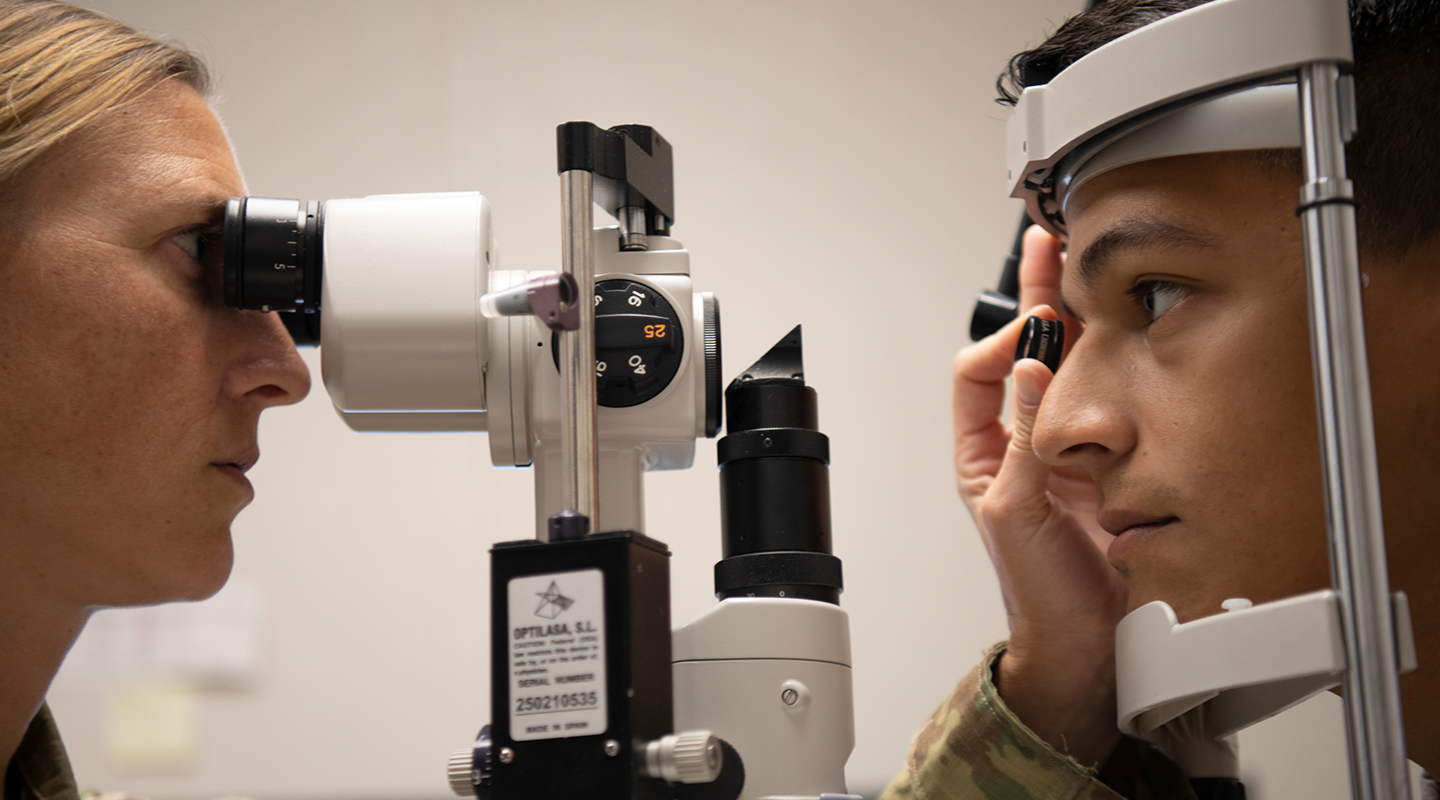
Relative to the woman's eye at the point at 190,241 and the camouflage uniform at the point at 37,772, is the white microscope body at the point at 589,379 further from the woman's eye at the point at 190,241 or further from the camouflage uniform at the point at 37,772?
the camouflage uniform at the point at 37,772

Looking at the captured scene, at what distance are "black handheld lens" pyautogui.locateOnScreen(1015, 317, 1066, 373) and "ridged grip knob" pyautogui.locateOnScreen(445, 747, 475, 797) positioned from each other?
1.96ft

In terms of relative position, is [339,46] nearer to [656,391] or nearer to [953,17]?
[953,17]

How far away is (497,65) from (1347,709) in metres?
1.84

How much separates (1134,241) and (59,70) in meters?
0.86

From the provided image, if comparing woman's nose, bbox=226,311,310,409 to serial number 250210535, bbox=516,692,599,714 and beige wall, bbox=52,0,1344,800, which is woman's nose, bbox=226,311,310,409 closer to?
serial number 250210535, bbox=516,692,599,714

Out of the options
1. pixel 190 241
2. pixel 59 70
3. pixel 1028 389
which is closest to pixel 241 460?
pixel 190 241

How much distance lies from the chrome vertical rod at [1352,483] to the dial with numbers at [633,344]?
408mm

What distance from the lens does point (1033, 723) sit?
972mm

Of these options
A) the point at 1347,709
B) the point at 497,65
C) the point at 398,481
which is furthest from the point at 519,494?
the point at 1347,709

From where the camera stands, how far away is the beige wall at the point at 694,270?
1.80 m

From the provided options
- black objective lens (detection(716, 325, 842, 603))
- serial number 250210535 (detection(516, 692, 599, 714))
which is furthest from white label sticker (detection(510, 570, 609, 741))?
black objective lens (detection(716, 325, 842, 603))

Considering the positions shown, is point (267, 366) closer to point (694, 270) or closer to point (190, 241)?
point (190, 241)

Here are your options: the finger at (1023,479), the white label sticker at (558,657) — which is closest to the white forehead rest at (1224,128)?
the finger at (1023,479)

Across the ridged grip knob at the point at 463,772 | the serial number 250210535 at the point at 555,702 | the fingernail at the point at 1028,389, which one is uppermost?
the fingernail at the point at 1028,389
